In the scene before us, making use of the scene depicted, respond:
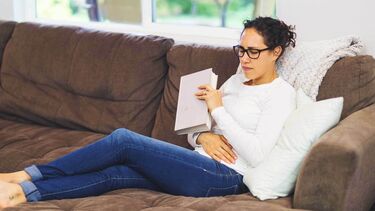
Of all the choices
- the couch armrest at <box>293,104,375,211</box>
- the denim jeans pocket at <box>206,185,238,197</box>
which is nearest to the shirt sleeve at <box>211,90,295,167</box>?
the denim jeans pocket at <box>206,185,238,197</box>

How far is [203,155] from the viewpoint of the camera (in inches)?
78.4

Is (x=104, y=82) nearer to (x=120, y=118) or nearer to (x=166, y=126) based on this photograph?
(x=120, y=118)

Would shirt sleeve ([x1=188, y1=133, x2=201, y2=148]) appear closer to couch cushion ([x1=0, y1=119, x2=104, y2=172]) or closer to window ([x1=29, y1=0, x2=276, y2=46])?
couch cushion ([x1=0, y1=119, x2=104, y2=172])

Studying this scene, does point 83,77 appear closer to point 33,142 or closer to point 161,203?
point 33,142

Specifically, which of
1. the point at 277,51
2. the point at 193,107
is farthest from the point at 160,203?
the point at 277,51

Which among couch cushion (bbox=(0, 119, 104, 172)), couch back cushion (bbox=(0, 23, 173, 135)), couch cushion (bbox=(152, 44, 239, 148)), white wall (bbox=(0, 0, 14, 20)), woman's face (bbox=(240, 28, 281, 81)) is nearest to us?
woman's face (bbox=(240, 28, 281, 81))

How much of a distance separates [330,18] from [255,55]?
0.55m

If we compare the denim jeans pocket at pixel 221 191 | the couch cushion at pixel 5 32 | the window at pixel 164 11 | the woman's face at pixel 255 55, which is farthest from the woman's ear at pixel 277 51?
the couch cushion at pixel 5 32

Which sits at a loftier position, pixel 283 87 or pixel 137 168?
pixel 283 87

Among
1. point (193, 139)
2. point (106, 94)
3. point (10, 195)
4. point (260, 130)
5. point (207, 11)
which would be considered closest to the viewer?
point (10, 195)

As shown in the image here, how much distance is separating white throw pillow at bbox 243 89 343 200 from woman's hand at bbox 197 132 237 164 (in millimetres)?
163

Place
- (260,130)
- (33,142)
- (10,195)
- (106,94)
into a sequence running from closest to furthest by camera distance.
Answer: (10,195), (260,130), (33,142), (106,94)

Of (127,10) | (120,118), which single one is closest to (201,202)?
(120,118)

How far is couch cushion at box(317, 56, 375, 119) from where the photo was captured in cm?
201
